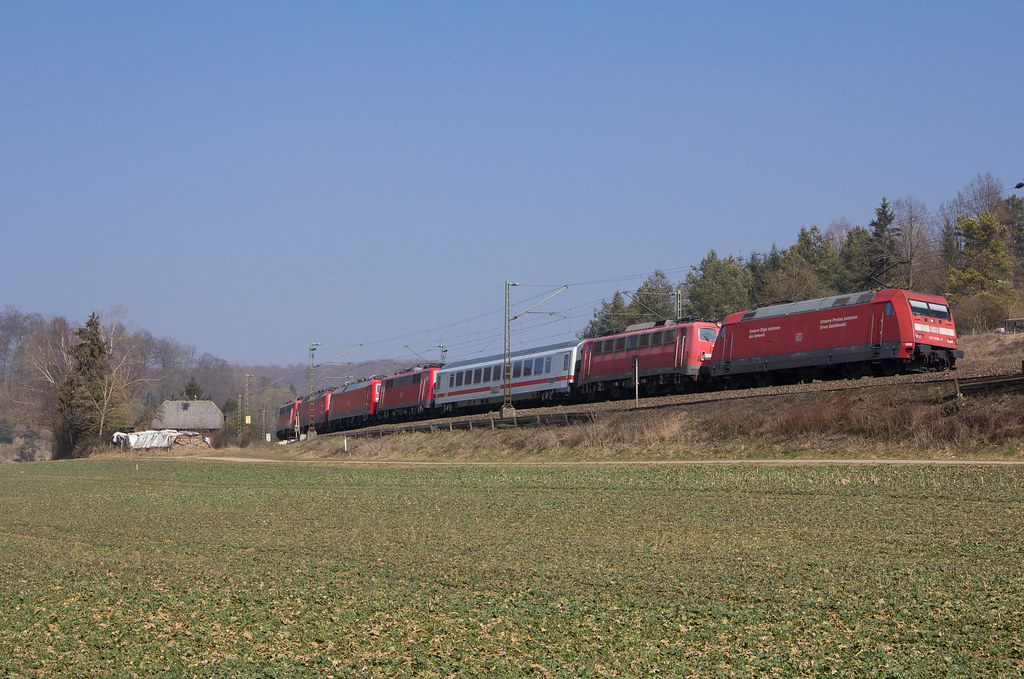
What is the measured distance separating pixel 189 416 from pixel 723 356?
99968 mm

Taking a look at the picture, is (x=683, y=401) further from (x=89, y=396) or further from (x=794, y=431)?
(x=89, y=396)

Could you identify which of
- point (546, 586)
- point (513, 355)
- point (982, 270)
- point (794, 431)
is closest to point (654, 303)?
point (982, 270)

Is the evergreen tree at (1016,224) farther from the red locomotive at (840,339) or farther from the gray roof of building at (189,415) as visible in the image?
the gray roof of building at (189,415)

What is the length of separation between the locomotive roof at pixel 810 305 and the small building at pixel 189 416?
95727 mm

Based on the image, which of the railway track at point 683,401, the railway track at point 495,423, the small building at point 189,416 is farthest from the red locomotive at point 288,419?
the railway track at point 683,401

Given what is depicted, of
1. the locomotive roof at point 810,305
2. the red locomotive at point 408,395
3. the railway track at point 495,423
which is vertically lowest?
the railway track at point 495,423

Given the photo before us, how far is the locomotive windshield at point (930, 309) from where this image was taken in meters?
37.6

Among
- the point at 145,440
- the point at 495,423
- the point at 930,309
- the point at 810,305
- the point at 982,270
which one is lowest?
the point at 145,440

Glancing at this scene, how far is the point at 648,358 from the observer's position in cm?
4922

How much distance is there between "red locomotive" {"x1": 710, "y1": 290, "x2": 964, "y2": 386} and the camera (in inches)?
1475

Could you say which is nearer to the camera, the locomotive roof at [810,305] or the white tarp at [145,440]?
the locomotive roof at [810,305]

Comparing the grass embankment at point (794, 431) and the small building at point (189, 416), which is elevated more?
the small building at point (189, 416)

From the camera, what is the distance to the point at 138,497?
27.5m

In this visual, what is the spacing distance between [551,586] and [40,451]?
489 ft
